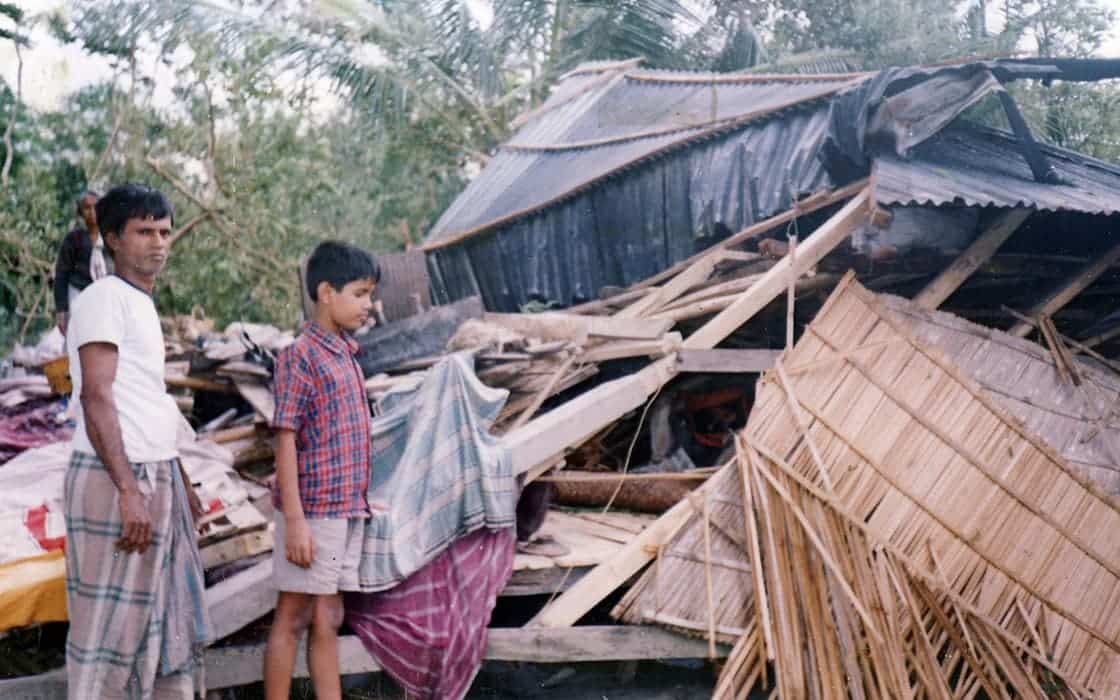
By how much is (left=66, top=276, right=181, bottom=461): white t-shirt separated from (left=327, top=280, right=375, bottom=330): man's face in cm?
54

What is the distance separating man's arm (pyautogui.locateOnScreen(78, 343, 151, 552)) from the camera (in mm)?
2691

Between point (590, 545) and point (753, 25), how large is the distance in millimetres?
11935

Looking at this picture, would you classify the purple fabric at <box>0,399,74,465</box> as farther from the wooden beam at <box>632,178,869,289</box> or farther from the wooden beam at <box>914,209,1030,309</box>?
the wooden beam at <box>914,209,1030,309</box>

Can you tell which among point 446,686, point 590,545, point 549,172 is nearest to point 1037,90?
point 549,172

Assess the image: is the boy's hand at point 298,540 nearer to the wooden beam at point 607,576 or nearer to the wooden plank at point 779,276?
the wooden beam at point 607,576

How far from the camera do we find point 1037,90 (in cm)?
1215

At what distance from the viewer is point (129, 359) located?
2.81 m

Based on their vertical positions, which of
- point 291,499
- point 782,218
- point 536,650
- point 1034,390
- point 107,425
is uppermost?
point 782,218

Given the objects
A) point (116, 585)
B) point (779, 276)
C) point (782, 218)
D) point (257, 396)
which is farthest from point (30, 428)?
point (782, 218)

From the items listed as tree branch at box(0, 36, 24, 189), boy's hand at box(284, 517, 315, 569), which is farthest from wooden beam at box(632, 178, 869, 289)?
tree branch at box(0, 36, 24, 189)

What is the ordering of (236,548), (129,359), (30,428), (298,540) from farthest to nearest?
(30,428), (236,548), (298,540), (129,359)

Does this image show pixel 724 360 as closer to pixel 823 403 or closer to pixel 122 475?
pixel 823 403

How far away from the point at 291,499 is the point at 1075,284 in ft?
16.6

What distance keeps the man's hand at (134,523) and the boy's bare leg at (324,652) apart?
638 millimetres
